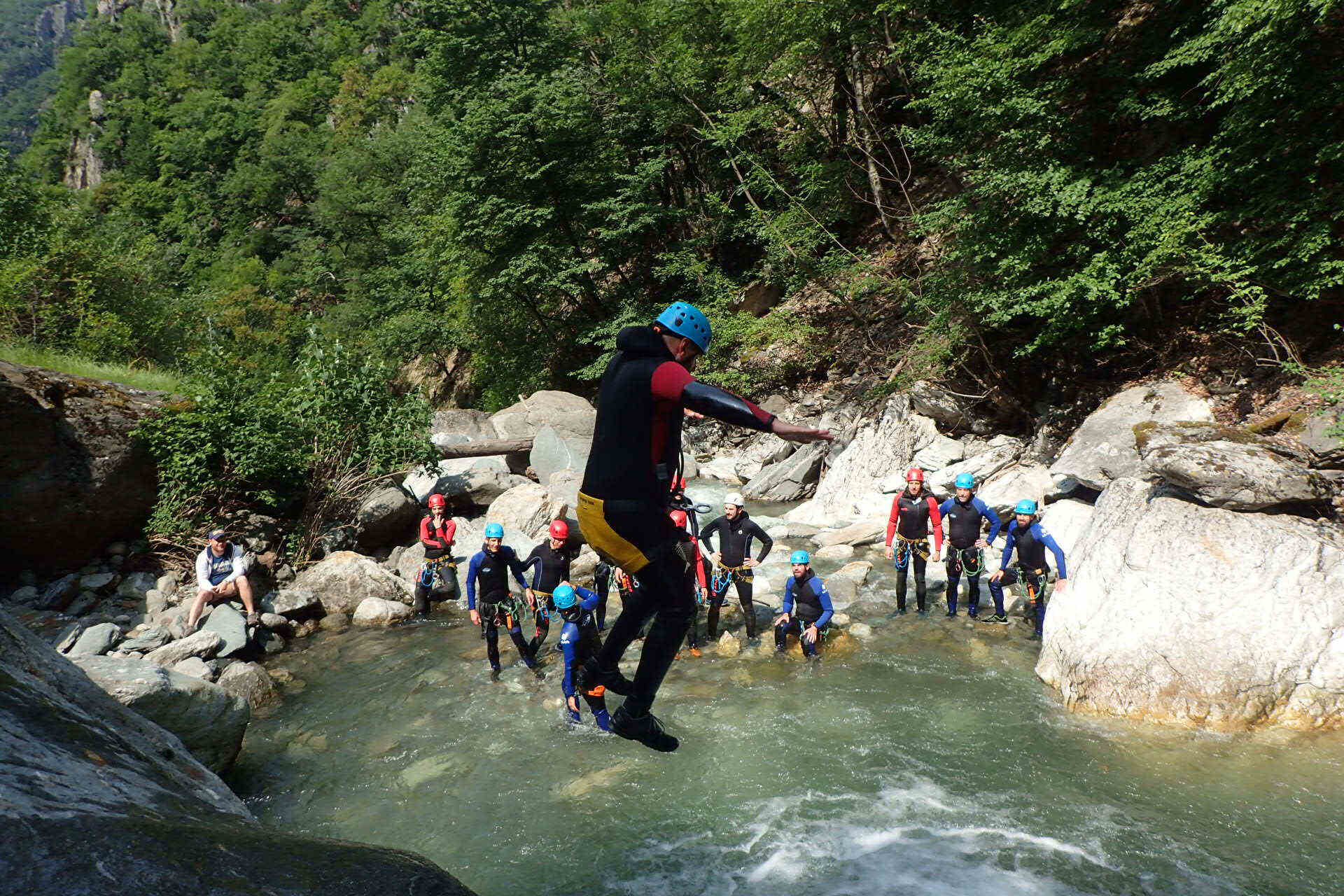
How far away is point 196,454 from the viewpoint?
12.3 m

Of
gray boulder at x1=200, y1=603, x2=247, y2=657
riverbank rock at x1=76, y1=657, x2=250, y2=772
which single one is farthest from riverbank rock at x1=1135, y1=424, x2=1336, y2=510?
gray boulder at x1=200, y1=603, x2=247, y2=657

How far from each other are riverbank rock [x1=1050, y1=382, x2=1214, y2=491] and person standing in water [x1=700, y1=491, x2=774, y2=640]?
527cm

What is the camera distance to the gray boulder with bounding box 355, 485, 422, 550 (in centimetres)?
1425

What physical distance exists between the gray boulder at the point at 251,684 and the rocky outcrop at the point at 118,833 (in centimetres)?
634

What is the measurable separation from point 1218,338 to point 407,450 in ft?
46.4

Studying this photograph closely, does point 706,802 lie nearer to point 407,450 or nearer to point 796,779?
point 796,779

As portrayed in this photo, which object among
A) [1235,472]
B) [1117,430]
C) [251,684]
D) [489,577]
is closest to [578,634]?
[489,577]

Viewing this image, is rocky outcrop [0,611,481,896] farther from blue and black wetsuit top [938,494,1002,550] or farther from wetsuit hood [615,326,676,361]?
blue and black wetsuit top [938,494,1002,550]

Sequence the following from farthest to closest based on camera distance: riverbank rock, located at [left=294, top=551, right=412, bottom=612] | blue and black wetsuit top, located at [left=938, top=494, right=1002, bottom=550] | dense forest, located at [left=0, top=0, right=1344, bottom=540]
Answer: riverbank rock, located at [left=294, top=551, right=412, bottom=612] → dense forest, located at [left=0, top=0, right=1344, bottom=540] → blue and black wetsuit top, located at [left=938, top=494, right=1002, bottom=550]

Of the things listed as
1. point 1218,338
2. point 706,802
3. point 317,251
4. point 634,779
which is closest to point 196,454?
point 634,779

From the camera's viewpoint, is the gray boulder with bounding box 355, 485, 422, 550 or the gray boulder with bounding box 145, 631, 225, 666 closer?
the gray boulder with bounding box 145, 631, 225, 666

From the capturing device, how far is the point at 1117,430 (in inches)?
472

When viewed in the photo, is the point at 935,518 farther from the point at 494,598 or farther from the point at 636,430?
the point at 636,430

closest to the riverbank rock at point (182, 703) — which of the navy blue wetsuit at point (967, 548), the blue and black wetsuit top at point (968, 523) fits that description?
the navy blue wetsuit at point (967, 548)
